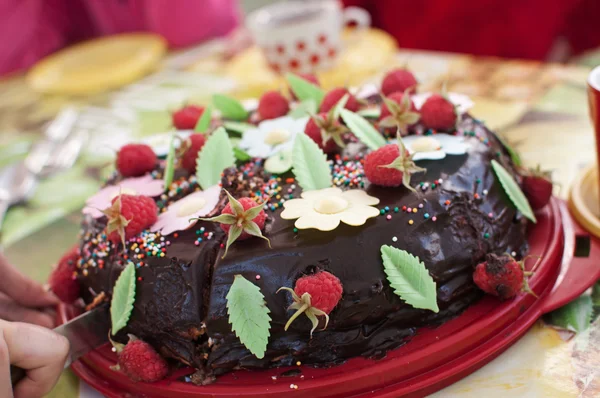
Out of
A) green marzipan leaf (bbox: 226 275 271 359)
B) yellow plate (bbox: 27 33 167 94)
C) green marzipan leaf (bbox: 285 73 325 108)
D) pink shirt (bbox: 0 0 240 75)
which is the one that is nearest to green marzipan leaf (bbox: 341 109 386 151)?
green marzipan leaf (bbox: 285 73 325 108)

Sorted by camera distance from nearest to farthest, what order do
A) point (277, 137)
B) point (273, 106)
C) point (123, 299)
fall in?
point (123, 299) → point (277, 137) → point (273, 106)

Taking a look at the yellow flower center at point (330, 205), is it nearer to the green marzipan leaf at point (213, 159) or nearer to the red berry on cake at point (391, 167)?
the red berry on cake at point (391, 167)

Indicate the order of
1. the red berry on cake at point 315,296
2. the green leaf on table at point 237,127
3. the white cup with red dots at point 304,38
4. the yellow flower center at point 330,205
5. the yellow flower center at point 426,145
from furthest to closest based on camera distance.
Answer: the white cup with red dots at point 304,38 < the green leaf on table at point 237,127 < the yellow flower center at point 426,145 < the yellow flower center at point 330,205 < the red berry on cake at point 315,296

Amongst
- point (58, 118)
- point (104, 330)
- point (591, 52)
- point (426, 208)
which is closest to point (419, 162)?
point (426, 208)

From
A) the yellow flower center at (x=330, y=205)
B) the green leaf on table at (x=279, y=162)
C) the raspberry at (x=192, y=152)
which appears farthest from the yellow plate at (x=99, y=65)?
the yellow flower center at (x=330, y=205)

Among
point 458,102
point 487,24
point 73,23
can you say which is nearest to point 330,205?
point 458,102

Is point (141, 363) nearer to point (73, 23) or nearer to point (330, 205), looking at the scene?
point (330, 205)
